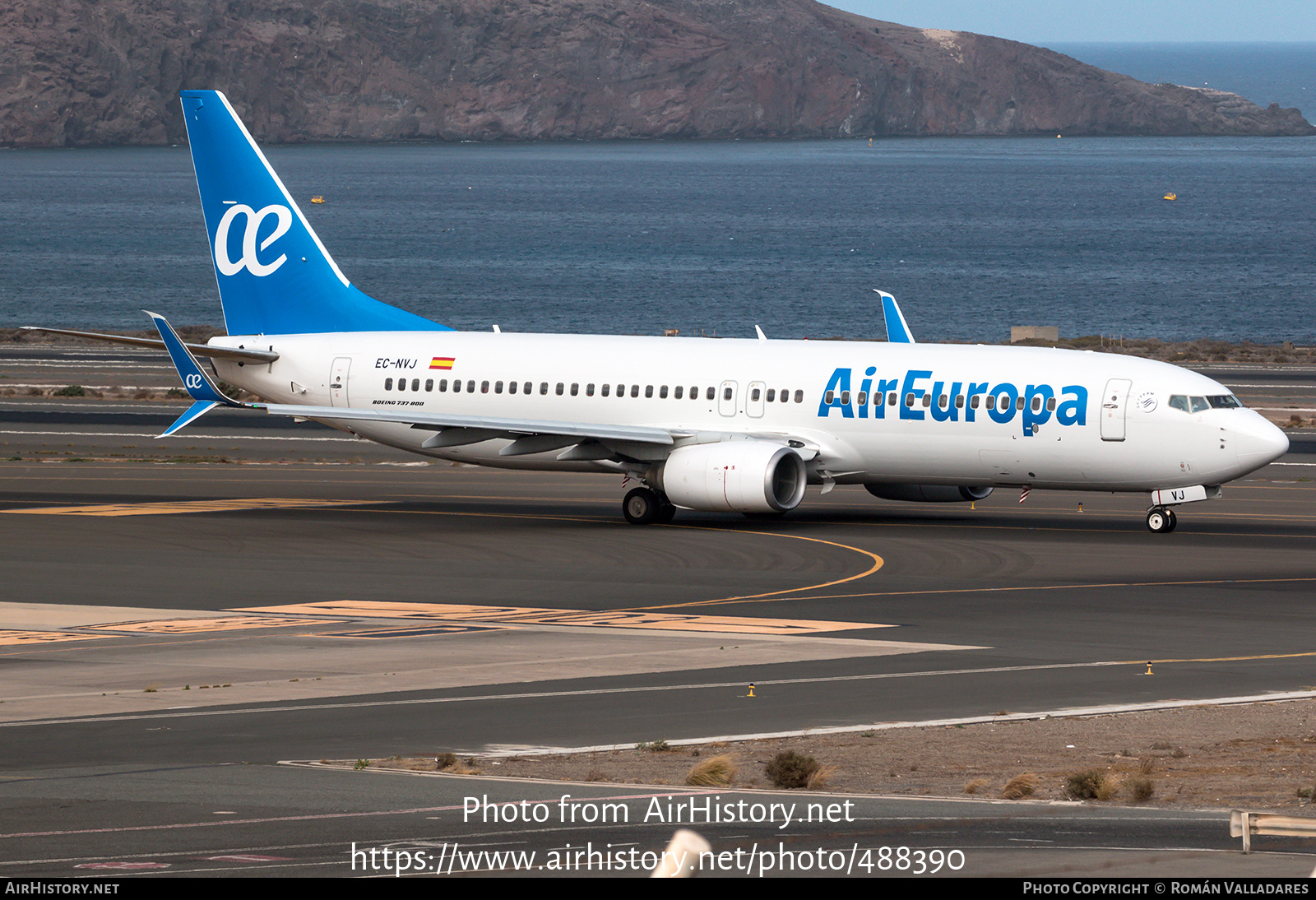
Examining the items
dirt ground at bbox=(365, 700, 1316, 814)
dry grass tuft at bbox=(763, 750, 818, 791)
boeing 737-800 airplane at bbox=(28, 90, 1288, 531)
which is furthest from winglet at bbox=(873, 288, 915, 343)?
dry grass tuft at bbox=(763, 750, 818, 791)

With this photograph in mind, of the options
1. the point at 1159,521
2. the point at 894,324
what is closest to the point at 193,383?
the point at 894,324

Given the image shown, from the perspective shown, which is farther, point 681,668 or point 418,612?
point 418,612

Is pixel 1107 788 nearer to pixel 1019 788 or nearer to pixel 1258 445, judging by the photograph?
pixel 1019 788

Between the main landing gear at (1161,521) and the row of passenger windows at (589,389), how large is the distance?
8.22 meters

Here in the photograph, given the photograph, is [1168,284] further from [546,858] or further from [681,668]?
[546,858]

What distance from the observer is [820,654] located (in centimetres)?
2778

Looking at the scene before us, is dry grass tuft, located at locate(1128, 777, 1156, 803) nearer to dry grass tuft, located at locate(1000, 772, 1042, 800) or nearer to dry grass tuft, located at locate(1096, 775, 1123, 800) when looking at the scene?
dry grass tuft, located at locate(1096, 775, 1123, 800)

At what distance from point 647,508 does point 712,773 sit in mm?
26350

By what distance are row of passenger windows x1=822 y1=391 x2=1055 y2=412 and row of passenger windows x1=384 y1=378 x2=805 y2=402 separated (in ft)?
3.36

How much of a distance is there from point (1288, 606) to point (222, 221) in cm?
3062

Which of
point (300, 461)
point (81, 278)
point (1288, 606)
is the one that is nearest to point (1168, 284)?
point (81, 278)

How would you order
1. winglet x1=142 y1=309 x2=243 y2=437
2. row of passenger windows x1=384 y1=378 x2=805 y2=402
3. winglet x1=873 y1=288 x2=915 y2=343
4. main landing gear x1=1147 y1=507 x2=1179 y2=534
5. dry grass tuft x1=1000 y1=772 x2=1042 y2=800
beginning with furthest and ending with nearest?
→ winglet x1=873 y1=288 x2=915 y2=343 < row of passenger windows x1=384 y1=378 x2=805 y2=402 < winglet x1=142 y1=309 x2=243 y2=437 < main landing gear x1=1147 y1=507 x2=1179 y2=534 < dry grass tuft x1=1000 y1=772 x2=1042 y2=800

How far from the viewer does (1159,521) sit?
42.7m

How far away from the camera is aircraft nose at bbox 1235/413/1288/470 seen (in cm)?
4091
